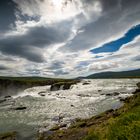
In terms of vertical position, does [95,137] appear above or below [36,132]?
above

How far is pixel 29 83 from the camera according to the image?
15912cm

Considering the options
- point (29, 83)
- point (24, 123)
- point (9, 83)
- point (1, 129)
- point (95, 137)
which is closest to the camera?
point (95, 137)

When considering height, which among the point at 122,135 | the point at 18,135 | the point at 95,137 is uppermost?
the point at 122,135

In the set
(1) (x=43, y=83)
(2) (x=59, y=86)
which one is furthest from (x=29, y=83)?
(2) (x=59, y=86)

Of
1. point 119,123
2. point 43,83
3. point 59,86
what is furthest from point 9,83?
point 119,123

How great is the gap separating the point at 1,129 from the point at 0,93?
9762 cm

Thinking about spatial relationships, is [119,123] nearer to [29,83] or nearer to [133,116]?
[133,116]

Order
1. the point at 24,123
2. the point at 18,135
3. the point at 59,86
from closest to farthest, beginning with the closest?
A: 1. the point at 18,135
2. the point at 24,123
3. the point at 59,86

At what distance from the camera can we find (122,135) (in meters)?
8.15

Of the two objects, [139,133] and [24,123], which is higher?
[139,133]

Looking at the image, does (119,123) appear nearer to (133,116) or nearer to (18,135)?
(133,116)

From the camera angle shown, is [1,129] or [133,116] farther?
[1,129]

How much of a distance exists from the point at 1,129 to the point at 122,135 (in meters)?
27.5

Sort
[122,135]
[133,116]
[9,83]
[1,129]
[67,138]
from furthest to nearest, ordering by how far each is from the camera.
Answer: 1. [9,83]
2. [1,129]
3. [67,138]
4. [133,116]
5. [122,135]
